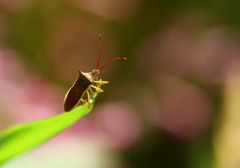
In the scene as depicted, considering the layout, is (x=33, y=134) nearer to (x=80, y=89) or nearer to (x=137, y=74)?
(x=80, y=89)

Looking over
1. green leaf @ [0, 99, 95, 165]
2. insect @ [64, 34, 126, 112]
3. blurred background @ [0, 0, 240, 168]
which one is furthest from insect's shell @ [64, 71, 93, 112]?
blurred background @ [0, 0, 240, 168]

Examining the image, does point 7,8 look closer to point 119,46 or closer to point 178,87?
point 119,46

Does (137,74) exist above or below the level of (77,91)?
below

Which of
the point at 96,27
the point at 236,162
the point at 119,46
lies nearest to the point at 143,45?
the point at 119,46

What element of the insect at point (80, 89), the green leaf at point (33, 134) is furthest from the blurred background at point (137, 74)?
the green leaf at point (33, 134)

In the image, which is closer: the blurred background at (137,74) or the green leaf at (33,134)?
the green leaf at (33,134)

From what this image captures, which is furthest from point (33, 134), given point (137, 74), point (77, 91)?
point (137, 74)

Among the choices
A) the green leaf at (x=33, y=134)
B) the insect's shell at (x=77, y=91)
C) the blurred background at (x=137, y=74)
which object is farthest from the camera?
the blurred background at (x=137, y=74)

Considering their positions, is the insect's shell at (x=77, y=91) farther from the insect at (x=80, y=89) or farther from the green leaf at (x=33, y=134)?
the green leaf at (x=33, y=134)
